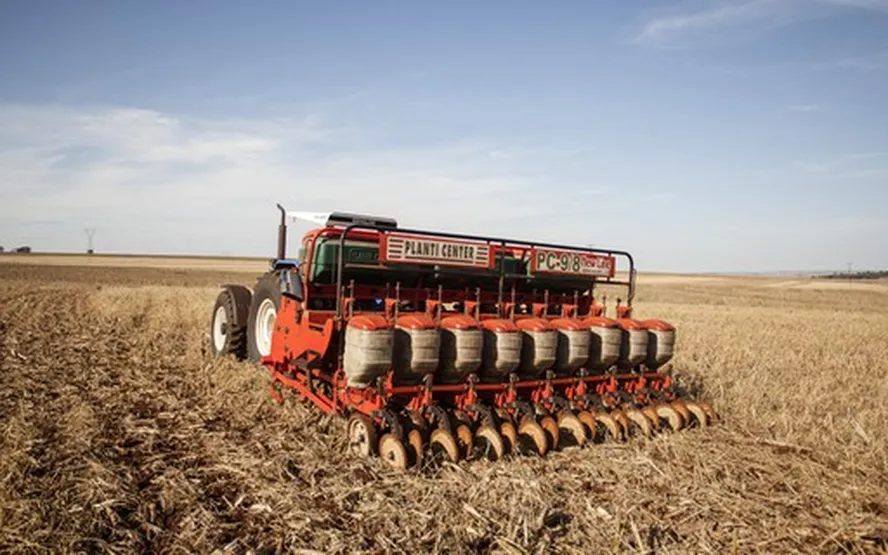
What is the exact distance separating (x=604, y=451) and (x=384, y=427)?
2.11 meters

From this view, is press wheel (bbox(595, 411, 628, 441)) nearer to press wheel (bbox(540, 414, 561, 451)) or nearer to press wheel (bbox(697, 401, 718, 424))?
press wheel (bbox(540, 414, 561, 451))

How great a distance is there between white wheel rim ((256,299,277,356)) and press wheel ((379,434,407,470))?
12.7 feet

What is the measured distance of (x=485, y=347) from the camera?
5.83 metres

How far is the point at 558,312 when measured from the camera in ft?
26.7

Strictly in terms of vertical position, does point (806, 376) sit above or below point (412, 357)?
below

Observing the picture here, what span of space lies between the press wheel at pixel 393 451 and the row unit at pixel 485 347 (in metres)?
0.55

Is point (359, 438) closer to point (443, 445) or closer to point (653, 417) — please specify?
point (443, 445)

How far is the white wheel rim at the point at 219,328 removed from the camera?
31.2 ft

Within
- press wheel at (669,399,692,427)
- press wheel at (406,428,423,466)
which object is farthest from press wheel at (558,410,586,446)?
press wheel at (406,428,423,466)

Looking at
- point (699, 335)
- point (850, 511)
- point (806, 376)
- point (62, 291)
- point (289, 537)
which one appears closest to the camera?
point (289, 537)

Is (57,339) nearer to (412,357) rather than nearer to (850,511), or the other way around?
(412,357)

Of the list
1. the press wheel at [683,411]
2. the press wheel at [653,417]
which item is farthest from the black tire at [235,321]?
the press wheel at [683,411]

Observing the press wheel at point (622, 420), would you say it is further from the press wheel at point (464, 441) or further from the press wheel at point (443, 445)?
the press wheel at point (443, 445)

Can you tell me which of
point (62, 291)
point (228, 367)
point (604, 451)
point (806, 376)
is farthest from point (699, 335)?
point (62, 291)
